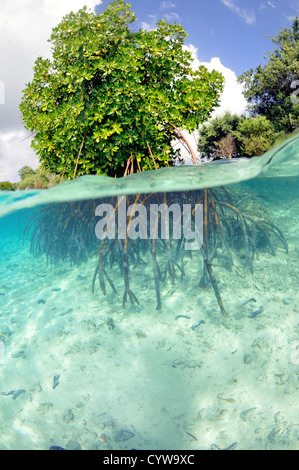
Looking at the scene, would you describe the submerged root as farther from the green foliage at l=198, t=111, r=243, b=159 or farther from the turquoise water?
the green foliage at l=198, t=111, r=243, b=159

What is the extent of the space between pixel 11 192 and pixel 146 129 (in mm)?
2554

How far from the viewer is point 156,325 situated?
4.65 meters

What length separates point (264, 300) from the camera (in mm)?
4879

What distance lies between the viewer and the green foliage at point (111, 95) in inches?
225

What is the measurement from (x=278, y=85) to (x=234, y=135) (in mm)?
6127

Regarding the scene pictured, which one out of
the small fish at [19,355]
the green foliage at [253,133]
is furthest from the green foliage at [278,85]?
the small fish at [19,355]

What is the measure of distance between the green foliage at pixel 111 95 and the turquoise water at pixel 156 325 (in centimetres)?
106

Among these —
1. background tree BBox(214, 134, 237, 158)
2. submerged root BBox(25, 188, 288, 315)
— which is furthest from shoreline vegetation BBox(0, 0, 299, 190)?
background tree BBox(214, 134, 237, 158)

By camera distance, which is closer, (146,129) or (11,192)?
(11,192)

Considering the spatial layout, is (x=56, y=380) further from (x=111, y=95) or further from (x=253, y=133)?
(x=253, y=133)

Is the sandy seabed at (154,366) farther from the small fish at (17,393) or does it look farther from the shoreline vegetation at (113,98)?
the shoreline vegetation at (113,98)

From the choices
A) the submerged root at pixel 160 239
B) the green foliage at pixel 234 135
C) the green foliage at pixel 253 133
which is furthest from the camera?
the green foliage at pixel 234 135

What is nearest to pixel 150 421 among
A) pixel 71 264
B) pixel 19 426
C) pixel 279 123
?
pixel 19 426
